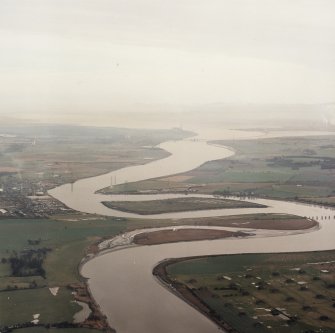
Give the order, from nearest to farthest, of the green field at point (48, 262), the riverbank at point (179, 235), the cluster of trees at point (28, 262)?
1. the green field at point (48, 262)
2. the cluster of trees at point (28, 262)
3. the riverbank at point (179, 235)

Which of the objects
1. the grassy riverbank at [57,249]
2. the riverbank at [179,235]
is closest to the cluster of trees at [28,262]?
the grassy riverbank at [57,249]

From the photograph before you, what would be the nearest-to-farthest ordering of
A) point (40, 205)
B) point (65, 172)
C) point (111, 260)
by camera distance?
point (111, 260), point (40, 205), point (65, 172)

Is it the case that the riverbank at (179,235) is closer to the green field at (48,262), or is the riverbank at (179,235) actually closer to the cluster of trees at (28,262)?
the green field at (48,262)

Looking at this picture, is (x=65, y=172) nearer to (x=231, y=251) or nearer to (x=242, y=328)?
(x=231, y=251)

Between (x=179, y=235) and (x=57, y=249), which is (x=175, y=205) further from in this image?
(x=57, y=249)

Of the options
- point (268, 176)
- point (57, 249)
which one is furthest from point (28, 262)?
point (268, 176)

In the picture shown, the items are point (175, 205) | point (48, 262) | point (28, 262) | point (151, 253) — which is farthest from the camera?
point (175, 205)

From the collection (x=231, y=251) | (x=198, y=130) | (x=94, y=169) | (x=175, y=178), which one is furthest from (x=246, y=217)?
(x=198, y=130)
